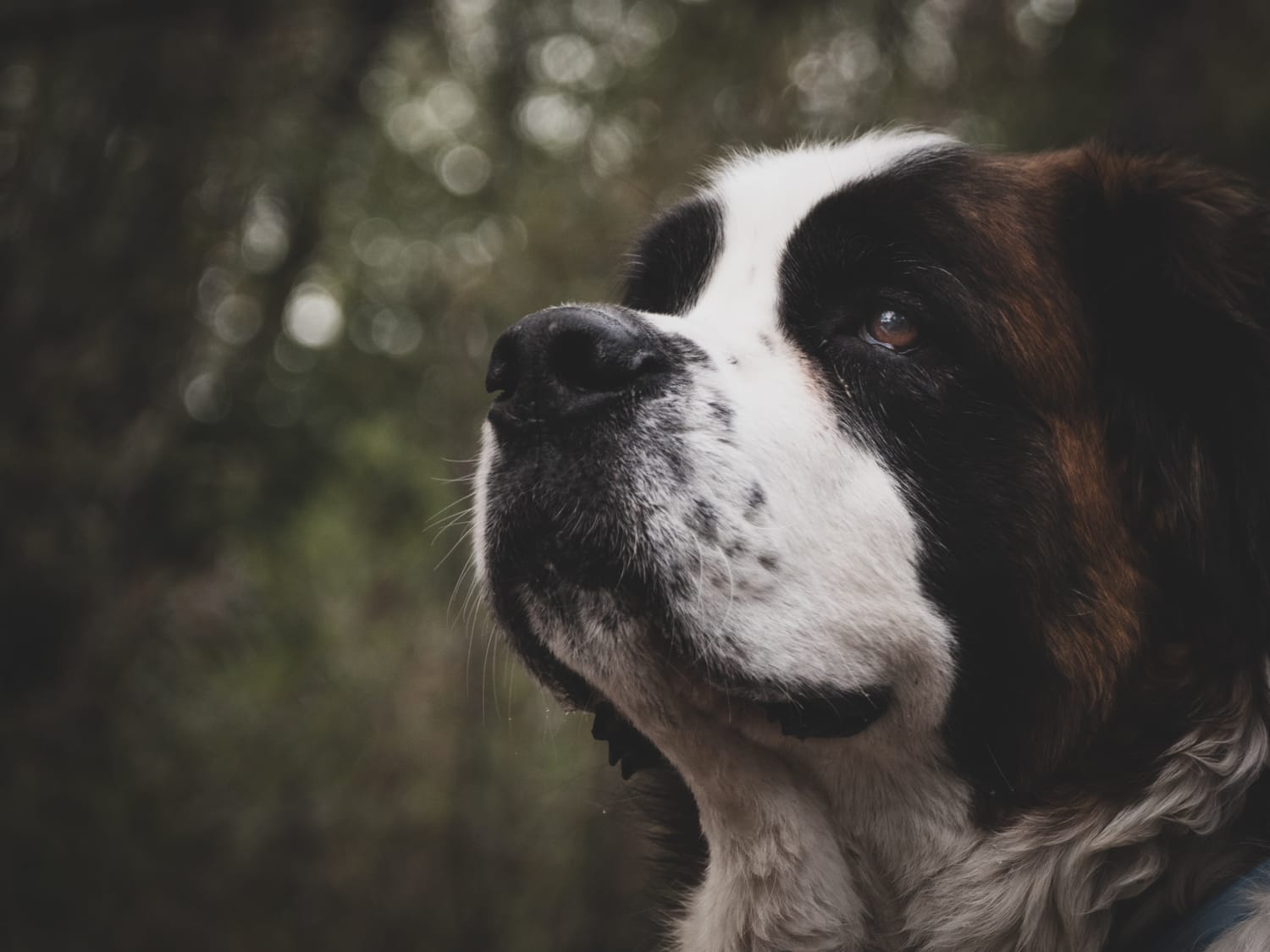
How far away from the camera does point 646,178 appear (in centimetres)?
583

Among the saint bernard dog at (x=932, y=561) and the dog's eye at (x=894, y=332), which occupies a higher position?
the dog's eye at (x=894, y=332)

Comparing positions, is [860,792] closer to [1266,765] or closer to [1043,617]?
[1043,617]

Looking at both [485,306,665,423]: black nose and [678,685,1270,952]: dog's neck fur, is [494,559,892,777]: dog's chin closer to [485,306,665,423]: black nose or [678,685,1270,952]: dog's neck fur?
[678,685,1270,952]: dog's neck fur

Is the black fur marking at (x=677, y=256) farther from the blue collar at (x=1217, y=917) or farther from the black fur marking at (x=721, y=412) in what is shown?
the blue collar at (x=1217, y=917)

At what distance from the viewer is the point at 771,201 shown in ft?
8.04

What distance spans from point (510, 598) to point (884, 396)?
79 cm

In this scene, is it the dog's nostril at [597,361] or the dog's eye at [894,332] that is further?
the dog's eye at [894,332]

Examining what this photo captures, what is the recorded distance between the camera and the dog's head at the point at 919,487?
1.88m

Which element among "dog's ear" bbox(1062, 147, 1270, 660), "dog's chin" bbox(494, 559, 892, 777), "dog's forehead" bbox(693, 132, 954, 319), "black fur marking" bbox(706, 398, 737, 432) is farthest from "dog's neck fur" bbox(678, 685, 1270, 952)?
"dog's forehead" bbox(693, 132, 954, 319)

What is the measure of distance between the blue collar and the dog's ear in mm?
378

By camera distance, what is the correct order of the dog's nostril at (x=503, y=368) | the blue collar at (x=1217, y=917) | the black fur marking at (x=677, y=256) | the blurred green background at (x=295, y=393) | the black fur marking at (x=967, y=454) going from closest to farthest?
the blue collar at (x=1217, y=917) → the dog's nostril at (x=503, y=368) → the black fur marking at (x=967, y=454) → the black fur marking at (x=677, y=256) → the blurred green background at (x=295, y=393)

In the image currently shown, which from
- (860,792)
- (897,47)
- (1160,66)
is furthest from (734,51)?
(860,792)

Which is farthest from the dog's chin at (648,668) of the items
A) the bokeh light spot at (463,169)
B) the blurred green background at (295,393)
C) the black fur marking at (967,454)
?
the bokeh light spot at (463,169)

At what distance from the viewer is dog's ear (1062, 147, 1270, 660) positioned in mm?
1980
